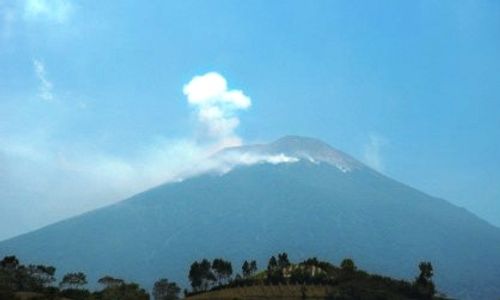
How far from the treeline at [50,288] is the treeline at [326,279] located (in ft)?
30.3

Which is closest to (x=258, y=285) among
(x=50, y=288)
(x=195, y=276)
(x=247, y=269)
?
(x=195, y=276)

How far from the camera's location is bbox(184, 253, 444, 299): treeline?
117 meters

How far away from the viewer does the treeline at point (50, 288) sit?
336ft

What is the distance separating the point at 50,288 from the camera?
367 ft

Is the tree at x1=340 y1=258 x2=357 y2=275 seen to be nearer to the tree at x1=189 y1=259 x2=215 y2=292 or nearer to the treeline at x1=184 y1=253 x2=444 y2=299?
the treeline at x1=184 y1=253 x2=444 y2=299

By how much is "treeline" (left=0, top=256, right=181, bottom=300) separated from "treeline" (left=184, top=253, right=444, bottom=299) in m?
9.24

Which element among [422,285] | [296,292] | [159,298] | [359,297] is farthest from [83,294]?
[422,285]

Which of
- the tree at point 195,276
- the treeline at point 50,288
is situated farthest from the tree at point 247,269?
the treeline at point 50,288

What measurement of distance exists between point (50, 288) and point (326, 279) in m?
50.2

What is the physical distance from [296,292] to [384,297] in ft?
51.1

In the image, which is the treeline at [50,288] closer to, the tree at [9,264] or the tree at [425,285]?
the tree at [9,264]

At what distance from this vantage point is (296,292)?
4739 inches

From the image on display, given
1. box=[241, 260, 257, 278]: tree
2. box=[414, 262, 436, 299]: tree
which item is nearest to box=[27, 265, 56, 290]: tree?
box=[241, 260, 257, 278]: tree

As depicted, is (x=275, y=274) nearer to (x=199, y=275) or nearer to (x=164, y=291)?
(x=199, y=275)
